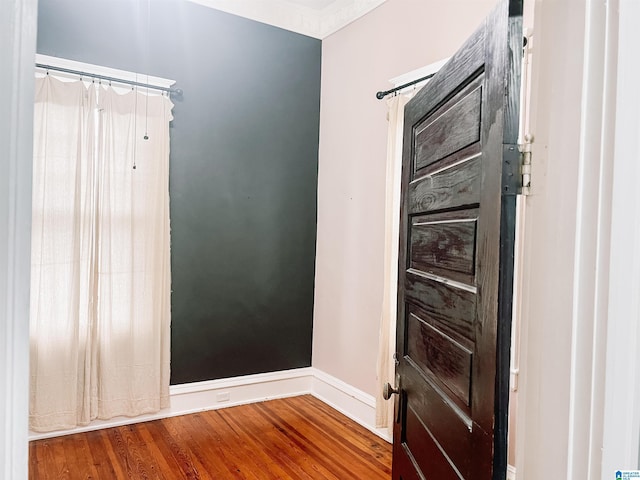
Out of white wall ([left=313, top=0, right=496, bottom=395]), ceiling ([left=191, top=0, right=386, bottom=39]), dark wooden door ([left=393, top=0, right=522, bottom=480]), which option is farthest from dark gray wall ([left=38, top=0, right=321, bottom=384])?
dark wooden door ([left=393, top=0, right=522, bottom=480])

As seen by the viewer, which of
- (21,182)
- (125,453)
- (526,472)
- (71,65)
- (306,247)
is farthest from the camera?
(306,247)

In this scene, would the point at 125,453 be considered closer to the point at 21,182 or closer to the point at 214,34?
the point at 21,182

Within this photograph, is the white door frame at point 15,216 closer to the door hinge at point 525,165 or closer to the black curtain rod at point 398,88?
the door hinge at point 525,165

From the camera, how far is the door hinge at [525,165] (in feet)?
3.10

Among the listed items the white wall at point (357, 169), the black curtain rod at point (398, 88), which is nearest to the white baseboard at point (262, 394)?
the white wall at point (357, 169)

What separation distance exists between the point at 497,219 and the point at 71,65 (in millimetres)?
3015

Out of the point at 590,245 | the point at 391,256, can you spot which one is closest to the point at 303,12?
the point at 391,256

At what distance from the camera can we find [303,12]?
3.80m

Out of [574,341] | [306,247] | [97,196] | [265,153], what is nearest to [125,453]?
[97,196]

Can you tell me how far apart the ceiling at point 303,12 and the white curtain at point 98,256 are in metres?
1.01

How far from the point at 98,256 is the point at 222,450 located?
1.49 meters

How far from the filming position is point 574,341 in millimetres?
810

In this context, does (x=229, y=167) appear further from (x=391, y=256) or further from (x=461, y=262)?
(x=461, y=262)

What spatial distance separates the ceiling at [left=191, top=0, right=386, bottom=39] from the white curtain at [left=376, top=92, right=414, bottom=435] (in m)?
1.05
